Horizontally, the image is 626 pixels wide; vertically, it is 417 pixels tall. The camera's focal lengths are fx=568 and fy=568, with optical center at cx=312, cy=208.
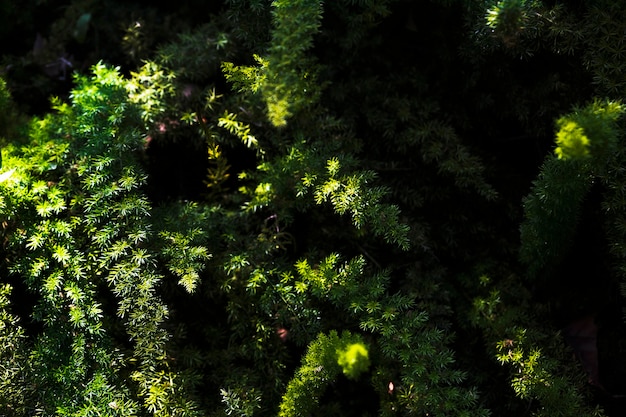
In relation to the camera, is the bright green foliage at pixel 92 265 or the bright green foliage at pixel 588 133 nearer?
the bright green foliage at pixel 588 133

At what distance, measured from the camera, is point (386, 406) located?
1.23 m

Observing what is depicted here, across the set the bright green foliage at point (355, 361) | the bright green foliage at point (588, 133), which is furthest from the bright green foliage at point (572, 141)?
the bright green foliage at point (355, 361)

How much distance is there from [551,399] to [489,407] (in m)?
0.18

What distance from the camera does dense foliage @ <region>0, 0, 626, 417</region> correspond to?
1.18 m

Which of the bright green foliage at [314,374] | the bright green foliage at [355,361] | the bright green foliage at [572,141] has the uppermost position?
the bright green foliage at [572,141]

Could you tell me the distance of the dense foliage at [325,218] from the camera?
118 cm

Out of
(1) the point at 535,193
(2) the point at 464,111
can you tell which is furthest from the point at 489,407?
(2) the point at 464,111

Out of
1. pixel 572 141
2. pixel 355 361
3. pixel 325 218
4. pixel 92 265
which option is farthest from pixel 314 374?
pixel 572 141

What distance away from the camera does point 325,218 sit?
4.77ft

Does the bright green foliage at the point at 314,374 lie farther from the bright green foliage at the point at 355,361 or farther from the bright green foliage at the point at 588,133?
the bright green foliage at the point at 588,133

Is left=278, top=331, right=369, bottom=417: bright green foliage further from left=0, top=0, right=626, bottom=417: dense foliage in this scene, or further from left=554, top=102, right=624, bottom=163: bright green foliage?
left=554, top=102, right=624, bottom=163: bright green foliage

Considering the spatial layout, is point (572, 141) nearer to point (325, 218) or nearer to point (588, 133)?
point (588, 133)

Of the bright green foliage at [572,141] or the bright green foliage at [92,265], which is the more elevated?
the bright green foliage at [572,141]

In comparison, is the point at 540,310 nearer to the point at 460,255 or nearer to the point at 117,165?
the point at 460,255
